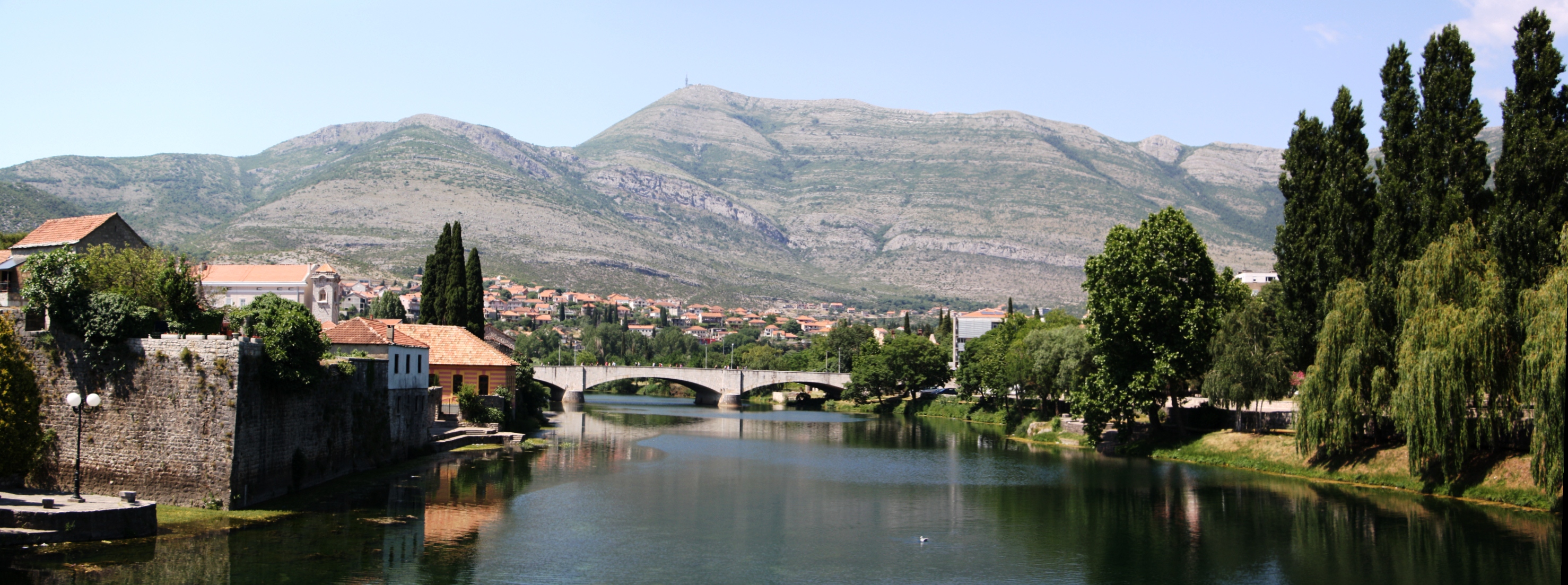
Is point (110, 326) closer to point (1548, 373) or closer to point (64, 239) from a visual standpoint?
point (64, 239)

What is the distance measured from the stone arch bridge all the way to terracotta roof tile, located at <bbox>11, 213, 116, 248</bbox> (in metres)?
63.9

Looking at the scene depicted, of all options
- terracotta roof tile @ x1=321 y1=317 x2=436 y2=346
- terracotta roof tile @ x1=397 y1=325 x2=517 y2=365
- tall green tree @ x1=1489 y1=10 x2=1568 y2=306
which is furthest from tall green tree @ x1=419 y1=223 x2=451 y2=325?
tall green tree @ x1=1489 y1=10 x2=1568 y2=306

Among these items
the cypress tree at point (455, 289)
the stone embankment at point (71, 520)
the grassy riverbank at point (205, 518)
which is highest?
the cypress tree at point (455, 289)

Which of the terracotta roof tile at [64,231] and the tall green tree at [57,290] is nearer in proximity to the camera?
the tall green tree at [57,290]

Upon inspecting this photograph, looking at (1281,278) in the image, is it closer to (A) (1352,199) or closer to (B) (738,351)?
(A) (1352,199)

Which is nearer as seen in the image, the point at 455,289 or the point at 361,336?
the point at 361,336

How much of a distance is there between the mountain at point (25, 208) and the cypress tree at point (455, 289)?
82.7 meters

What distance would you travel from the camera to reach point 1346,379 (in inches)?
1560

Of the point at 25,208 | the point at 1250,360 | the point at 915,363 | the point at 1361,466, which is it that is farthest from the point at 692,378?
the point at 25,208

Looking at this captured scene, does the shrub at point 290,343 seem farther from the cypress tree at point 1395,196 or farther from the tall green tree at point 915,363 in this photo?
the tall green tree at point 915,363

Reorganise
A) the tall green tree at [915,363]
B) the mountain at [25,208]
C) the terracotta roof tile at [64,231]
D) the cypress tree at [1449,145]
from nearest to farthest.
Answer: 1. the terracotta roof tile at [64,231]
2. the cypress tree at [1449,145]
3. the tall green tree at [915,363]
4. the mountain at [25,208]

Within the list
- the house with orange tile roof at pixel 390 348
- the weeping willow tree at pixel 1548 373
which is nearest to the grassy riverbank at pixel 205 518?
the house with orange tile roof at pixel 390 348

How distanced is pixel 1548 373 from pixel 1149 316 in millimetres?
23005

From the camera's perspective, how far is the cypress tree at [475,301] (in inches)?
2660
